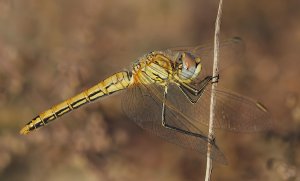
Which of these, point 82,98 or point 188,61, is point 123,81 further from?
point 188,61

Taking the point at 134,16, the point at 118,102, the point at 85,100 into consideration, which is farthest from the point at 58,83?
the point at 134,16

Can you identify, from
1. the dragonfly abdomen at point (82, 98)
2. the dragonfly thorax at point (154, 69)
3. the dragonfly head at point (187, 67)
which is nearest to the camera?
the dragonfly head at point (187, 67)

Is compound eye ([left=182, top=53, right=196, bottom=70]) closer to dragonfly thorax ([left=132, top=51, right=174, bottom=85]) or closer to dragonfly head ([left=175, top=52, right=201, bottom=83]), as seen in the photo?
dragonfly head ([left=175, top=52, right=201, bottom=83])

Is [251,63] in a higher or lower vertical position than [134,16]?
lower

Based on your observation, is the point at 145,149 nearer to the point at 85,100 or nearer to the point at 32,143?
the point at 85,100

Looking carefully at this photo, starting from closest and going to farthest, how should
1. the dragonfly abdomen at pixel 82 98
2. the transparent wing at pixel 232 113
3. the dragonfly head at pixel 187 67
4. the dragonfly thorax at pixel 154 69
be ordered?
the transparent wing at pixel 232 113 < the dragonfly head at pixel 187 67 < the dragonfly thorax at pixel 154 69 < the dragonfly abdomen at pixel 82 98

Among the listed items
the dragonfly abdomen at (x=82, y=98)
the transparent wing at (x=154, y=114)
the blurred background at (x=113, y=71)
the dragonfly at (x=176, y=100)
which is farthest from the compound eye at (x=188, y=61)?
the blurred background at (x=113, y=71)

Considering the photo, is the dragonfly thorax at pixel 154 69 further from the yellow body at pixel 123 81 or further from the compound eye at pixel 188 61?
the compound eye at pixel 188 61

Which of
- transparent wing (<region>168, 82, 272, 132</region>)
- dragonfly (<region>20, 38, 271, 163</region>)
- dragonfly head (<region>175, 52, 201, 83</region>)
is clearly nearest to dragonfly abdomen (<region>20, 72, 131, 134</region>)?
dragonfly (<region>20, 38, 271, 163</region>)
